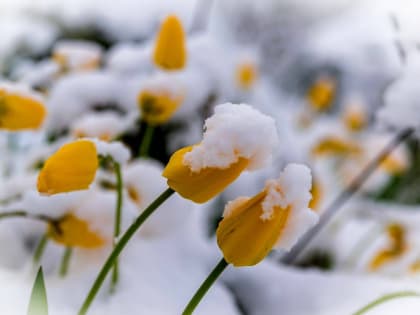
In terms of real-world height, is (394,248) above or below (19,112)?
below

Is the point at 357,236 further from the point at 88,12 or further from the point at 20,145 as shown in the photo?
the point at 88,12

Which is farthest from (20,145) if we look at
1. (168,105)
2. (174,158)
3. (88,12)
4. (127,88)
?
(88,12)

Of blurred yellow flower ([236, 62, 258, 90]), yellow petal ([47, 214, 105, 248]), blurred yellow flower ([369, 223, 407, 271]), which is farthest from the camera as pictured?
blurred yellow flower ([236, 62, 258, 90])

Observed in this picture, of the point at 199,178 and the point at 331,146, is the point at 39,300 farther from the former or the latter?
the point at 331,146

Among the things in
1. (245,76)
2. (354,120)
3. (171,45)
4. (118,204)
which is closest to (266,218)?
(118,204)

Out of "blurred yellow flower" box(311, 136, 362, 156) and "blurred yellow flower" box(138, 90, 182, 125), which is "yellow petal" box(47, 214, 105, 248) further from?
"blurred yellow flower" box(311, 136, 362, 156)

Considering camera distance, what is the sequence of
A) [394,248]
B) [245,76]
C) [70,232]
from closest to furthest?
[70,232] < [394,248] < [245,76]

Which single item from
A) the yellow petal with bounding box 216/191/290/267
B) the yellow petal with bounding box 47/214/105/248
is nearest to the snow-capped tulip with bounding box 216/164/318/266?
the yellow petal with bounding box 216/191/290/267
